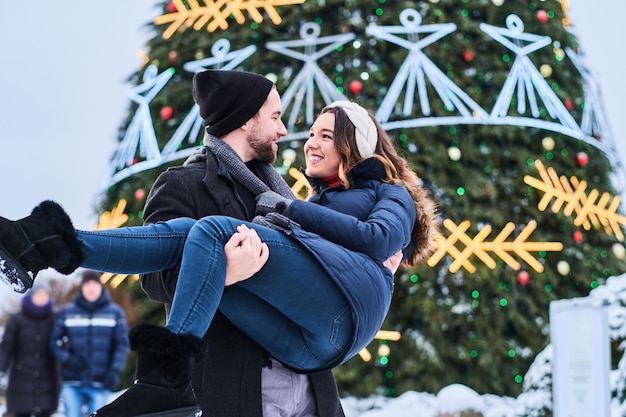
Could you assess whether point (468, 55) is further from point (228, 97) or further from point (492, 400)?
point (228, 97)

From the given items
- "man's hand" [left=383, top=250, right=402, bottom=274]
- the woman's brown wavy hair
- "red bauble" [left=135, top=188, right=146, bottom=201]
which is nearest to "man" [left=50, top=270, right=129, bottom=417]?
"red bauble" [left=135, top=188, right=146, bottom=201]

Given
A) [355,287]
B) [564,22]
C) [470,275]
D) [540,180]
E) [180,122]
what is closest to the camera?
[355,287]

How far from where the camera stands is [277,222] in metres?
2.56

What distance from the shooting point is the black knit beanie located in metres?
2.98

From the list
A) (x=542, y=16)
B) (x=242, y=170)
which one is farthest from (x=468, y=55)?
(x=242, y=170)

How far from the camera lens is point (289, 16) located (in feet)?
27.2

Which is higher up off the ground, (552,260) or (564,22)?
(564,22)

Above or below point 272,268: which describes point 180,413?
below

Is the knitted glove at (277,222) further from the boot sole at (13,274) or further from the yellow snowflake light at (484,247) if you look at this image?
the yellow snowflake light at (484,247)

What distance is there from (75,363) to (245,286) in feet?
17.2

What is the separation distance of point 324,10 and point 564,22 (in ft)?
8.83

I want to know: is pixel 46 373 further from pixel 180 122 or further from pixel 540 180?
pixel 540 180

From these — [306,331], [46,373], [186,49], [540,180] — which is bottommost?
[46,373]

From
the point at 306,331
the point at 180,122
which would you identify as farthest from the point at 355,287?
the point at 180,122
